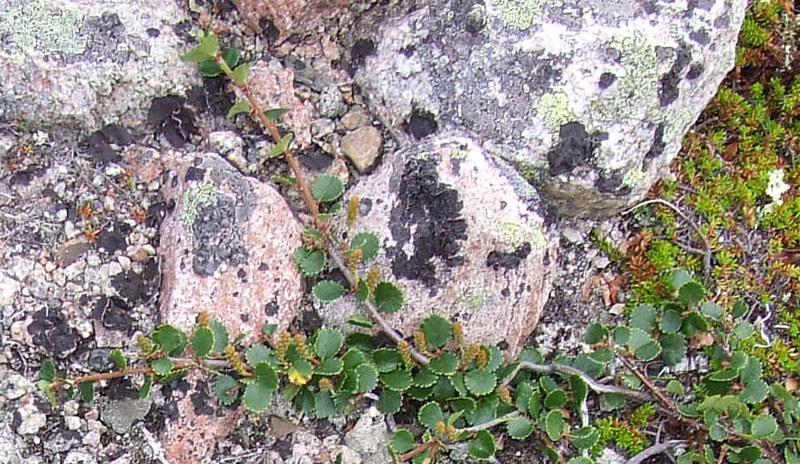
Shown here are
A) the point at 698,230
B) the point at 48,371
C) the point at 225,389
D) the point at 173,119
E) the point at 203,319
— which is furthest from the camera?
the point at 698,230

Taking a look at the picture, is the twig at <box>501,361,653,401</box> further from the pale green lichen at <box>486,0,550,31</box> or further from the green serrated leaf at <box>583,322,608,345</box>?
the pale green lichen at <box>486,0,550,31</box>

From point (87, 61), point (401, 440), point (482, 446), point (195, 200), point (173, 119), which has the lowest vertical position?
point (482, 446)

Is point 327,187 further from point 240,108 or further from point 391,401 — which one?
point 391,401

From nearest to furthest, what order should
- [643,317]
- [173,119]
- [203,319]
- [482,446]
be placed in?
[203,319] < [482,446] < [173,119] < [643,317]

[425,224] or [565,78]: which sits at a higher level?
[565,78]

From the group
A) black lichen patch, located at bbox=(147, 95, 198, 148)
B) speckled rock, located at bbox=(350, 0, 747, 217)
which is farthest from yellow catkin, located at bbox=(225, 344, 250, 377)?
speckled rock, located at bbox=(350, 0, 747, 217)

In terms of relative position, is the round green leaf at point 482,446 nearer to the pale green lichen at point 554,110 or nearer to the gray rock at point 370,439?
the gray rock at point 370,439

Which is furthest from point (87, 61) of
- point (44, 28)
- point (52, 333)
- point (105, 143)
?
point (52, 333)
